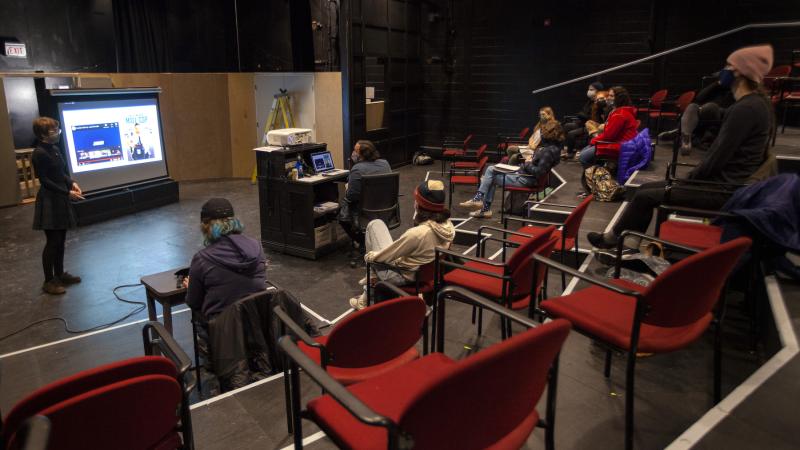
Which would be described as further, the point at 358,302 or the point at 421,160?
the point at 421,160

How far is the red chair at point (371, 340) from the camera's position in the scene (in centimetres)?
185

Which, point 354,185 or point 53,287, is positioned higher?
point 354,185

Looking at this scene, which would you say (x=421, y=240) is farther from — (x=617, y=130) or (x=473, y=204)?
(x=473, y=204)

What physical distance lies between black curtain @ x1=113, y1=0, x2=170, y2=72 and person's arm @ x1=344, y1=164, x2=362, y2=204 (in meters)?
6.23

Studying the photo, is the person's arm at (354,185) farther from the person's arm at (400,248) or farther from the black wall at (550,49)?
the black wall at (550,49)

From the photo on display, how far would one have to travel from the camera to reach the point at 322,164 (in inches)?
227

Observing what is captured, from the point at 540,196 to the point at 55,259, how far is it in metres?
5.47

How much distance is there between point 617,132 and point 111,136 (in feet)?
21.0

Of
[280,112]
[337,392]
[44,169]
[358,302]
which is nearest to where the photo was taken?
[337,392]

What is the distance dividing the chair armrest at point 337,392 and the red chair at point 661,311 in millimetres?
1033

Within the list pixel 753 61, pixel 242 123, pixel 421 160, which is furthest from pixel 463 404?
pixel 421 160

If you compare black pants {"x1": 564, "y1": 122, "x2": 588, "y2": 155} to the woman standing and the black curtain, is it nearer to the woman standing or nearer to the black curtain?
the woman standing

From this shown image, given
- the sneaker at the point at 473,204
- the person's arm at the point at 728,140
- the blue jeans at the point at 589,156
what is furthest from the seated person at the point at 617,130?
the person's arm at the point at 728,140

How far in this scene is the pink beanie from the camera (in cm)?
293
